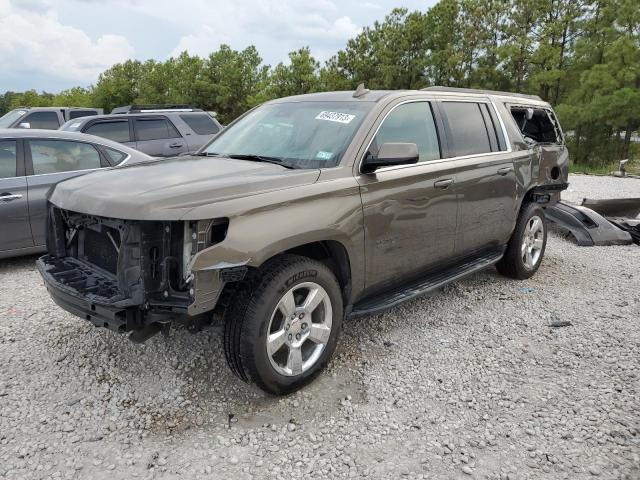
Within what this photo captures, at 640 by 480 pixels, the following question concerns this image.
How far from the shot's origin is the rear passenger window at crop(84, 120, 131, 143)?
10.4 metres

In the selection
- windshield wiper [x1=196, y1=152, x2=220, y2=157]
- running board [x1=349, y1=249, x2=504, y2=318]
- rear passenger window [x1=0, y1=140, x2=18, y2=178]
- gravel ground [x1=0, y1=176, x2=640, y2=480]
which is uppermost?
windshield wiper [x1=196, y1=152, x2=220, y2=157]

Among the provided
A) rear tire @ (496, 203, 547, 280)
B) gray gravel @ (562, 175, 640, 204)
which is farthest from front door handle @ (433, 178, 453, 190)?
gray gravel @ (562, 175, 640, 204)

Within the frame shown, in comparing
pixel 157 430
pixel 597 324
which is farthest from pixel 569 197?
pixel 157 430

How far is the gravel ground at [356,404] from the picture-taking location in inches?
104

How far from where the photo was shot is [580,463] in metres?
2.65

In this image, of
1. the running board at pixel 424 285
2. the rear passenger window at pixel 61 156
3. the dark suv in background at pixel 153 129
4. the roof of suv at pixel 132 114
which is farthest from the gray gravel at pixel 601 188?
the rear passenger window at pixel 61 156

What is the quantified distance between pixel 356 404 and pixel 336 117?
6.73ft

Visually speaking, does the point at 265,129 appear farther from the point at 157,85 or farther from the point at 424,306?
the point at 157,85

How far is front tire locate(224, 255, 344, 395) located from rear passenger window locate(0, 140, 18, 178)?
4.03m

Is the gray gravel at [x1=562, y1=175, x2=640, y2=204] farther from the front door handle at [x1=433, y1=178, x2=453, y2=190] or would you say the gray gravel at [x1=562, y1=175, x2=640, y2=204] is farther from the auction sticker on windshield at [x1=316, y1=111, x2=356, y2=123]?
the auction sticker on windshield at [x1=316, y1=111, x2=356, y2=123]

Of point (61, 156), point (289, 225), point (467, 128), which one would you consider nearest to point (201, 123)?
point (61, 156)

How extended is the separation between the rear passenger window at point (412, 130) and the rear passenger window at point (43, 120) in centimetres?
1296

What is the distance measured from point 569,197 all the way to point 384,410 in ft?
33.7

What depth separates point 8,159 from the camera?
18.5 feet
